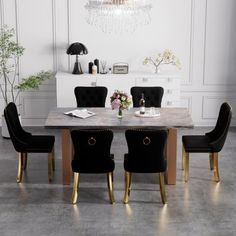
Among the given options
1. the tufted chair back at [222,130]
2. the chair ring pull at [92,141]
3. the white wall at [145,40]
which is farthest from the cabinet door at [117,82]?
the chair ring pull at [92,141]

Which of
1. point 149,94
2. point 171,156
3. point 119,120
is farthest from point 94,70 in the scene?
point 171,156

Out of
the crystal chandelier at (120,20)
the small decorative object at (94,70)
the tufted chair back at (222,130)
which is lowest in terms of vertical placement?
the tufted chair back at (222,130)

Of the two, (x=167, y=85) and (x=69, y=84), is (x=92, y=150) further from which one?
(x=167, y=85)

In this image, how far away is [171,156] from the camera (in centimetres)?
607

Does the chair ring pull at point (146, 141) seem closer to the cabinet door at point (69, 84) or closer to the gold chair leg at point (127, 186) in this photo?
the gold chair leg at point (127, 186)

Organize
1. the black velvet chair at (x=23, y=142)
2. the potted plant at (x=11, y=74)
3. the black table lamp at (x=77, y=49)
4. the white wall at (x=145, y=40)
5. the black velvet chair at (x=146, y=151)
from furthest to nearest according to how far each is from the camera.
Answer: the white wall at (x=145, y=40) → the black table lamp at (x=77, y=49) → the potted plant at (x=11, y=74) → the black velvet chair at (x=23, y=142) → the black velvet chair at (x=146, y=151)

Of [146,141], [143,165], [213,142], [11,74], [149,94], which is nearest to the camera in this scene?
[146,141]

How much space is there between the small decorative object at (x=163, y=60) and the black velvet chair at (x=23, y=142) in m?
→ 2.84

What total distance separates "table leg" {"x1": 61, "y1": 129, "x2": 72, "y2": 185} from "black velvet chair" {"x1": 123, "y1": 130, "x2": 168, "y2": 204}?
2.73ft

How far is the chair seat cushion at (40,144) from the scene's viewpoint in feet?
19.9

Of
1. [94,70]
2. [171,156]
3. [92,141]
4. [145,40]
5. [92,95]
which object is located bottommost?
[171,156]

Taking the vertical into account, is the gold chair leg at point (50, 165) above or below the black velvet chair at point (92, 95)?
below

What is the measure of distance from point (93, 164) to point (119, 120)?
90 cm

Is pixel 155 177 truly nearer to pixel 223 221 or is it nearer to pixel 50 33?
pixel 223 221
